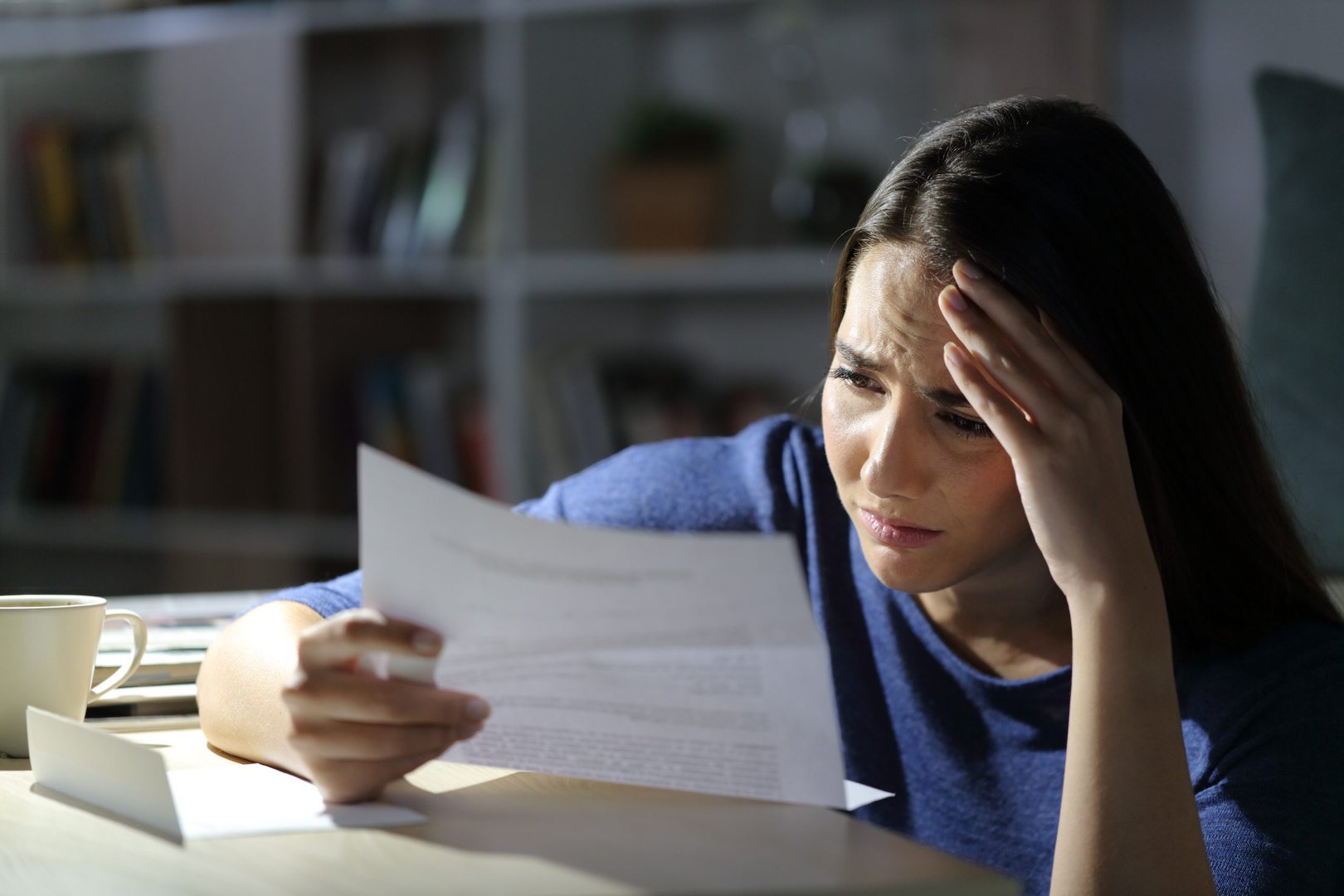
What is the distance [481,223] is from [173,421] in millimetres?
802

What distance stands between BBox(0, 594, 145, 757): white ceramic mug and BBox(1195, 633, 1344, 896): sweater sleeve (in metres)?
0.69

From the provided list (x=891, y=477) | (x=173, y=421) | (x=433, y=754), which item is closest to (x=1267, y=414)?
(x=891, y=477)

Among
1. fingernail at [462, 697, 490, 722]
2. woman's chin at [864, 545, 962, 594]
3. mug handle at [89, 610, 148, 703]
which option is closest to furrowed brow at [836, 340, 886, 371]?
woman's chin at [864, 545, 962, 594]

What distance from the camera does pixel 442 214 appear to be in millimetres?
2814

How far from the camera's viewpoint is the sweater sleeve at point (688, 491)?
47.8 inches

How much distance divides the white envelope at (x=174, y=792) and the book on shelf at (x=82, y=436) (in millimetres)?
2495

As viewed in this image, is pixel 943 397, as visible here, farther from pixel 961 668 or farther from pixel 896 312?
pixel 961 668

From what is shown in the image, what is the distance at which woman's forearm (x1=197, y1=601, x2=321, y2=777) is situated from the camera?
2.63ft

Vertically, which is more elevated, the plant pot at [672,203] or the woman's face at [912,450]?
the plant pot at [672,203]

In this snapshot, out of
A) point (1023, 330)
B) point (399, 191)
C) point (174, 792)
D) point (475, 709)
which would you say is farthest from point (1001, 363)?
point (399, 191)

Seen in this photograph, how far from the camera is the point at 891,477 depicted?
36.1 inches

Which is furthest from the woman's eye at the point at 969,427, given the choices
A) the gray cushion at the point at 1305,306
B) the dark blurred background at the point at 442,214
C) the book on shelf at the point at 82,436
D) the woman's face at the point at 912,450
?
the book on shelf at the point at 82,436

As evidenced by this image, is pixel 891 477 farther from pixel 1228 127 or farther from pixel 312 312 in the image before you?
pixel 312 312

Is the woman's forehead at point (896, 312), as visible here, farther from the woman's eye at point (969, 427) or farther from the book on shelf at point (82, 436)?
the book on shelf at point (82, 436)
